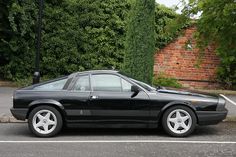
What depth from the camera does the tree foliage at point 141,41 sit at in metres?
15.2

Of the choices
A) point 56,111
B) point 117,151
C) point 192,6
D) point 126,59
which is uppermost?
point 192,6

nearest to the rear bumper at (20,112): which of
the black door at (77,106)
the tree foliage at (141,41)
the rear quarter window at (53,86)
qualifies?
the rear quarter window at (53,86)

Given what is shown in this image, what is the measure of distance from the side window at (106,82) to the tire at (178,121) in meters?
1.15

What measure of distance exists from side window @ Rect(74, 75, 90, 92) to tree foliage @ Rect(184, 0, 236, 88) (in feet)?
11.6

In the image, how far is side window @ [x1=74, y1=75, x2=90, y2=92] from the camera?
991cm

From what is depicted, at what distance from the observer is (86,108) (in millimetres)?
9719

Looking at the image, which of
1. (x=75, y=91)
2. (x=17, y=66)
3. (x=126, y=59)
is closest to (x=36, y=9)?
(x=17, y=66)

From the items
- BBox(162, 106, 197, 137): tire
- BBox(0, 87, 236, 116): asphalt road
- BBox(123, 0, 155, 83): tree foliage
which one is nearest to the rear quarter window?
BBox(162, 106, 197, 137): tire

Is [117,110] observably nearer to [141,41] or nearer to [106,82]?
[106,82]

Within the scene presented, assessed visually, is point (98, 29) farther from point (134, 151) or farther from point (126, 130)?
point (134, 151)

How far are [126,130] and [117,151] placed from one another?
217 centimetres

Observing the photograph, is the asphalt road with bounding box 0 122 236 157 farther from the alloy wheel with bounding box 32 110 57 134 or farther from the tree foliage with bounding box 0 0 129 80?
the tree foliage with bounding box 0 0 129 80

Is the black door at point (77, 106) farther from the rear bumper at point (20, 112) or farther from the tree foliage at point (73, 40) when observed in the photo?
the tree foliage at point (73, 40)

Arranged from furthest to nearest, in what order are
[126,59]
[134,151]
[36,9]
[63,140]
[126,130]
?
[36,9] → [126,59] → [126,130] → [63,140] → [134,151]
